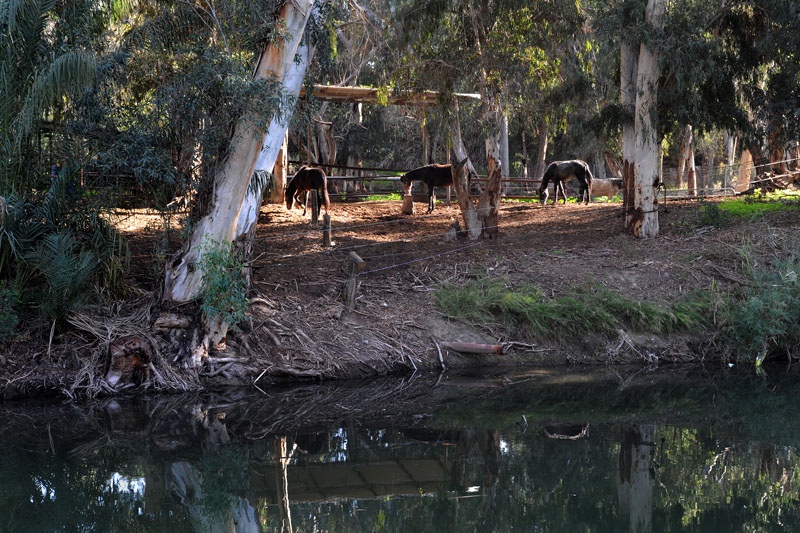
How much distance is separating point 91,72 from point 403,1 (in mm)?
7693

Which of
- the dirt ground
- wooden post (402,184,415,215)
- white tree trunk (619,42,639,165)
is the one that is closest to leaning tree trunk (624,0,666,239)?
white tree trunk (619,42,639,165)

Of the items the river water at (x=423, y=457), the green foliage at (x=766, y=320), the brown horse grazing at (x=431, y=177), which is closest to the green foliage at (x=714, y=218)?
the green foliage at (x=766, y=320)

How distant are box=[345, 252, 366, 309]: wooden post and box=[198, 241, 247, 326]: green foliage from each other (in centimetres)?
186

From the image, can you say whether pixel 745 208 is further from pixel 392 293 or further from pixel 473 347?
pixel 392 293

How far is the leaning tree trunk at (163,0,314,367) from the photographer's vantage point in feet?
37.6

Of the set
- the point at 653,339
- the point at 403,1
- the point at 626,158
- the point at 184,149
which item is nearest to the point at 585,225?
the point at 626,158

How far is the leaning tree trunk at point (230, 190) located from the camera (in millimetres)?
11469

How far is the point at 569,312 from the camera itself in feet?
41.5

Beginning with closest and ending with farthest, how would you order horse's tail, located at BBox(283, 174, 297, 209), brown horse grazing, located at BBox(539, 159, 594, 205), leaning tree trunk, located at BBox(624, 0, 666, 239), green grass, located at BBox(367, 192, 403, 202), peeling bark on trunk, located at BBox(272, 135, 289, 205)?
leaning tree trunk, located at BBox(624, 0, 666, 239) → horse's tail, located at BBox(283, 174, 297, 209) → peeling bark on trunk, located at BBox(272, 135, 289, 205) → brown horse grazing, located at BBox(539, 159, 594, 205) → green grass, located at BBox(367, 192, 403, 202)

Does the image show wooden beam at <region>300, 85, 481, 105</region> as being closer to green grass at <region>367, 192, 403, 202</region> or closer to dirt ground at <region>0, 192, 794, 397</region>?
dirt ground at <region>0, 192, 794, 397</region>

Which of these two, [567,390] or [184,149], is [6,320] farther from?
[567,390]

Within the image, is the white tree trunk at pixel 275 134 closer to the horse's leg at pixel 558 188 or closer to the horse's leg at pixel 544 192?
the horse's leg at pixel 544 192

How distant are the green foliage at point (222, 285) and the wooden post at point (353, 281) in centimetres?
186

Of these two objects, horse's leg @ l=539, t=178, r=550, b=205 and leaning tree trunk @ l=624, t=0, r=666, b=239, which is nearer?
leaning tree trunk @ l=624, t=0, r=666, b=239
